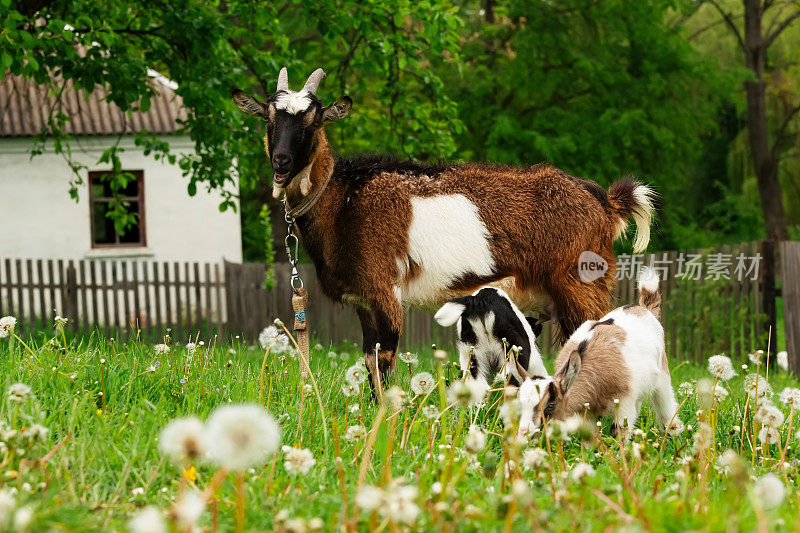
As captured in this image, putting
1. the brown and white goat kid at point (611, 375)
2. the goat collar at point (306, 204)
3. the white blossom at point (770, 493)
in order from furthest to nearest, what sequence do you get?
the goat collar at point (306, 204) → the brown and white goat kid at point (611, 375) → the white blossom at point (770, 493)

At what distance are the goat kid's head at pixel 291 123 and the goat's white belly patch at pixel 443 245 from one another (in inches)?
28.6

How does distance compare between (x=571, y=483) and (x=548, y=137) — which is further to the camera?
(x=548, y=137)

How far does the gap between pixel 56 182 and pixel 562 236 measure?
15.7m

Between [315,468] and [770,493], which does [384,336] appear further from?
[770,493]

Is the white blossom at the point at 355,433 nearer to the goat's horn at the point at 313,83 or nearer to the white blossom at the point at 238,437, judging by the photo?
the white blossom at the point at 238,437

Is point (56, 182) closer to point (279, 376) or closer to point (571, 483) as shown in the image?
point (279, 376)

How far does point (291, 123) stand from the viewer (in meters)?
4.63

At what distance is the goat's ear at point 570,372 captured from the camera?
376 centimetres

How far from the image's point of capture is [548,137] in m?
16.6

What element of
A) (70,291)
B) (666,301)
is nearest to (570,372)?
(666,301)

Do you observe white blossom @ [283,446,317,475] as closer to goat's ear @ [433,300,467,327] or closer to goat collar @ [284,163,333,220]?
goat's ear @ [433,300,467,327]

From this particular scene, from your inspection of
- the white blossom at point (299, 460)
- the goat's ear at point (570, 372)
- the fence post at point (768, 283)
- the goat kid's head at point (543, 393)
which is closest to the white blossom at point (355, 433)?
the white blossom at point (299, 460)

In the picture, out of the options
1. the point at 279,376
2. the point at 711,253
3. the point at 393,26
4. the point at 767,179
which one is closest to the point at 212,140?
the point at 393,26

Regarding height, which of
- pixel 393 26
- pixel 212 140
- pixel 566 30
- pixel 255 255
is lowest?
pixel 255 255
